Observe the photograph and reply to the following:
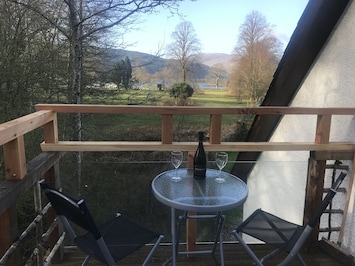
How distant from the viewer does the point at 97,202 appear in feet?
7.68

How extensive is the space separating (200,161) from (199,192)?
0.36 m

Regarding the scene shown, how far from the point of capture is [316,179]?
93.4 inches

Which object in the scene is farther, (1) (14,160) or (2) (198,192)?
(2) (198,192)

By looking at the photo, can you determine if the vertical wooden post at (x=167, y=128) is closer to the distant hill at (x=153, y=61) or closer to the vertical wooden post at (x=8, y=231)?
the vertical wooden post at (x=8, y=231)

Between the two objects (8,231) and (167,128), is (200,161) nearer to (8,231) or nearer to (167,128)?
(167,128)

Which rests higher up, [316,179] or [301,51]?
[301,51]

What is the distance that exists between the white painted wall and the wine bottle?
27.9 inches

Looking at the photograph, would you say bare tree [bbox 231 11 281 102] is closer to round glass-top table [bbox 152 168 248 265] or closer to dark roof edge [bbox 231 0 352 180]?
dark roof edge [bbox 231 0 352 180]

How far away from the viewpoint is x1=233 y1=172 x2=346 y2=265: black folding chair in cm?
165

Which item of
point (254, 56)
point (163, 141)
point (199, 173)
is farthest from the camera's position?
point (254, 56)

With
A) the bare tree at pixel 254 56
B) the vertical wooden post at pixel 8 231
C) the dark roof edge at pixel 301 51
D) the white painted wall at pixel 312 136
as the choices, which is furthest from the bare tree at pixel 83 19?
the vertical wooden post at pixel 8 231

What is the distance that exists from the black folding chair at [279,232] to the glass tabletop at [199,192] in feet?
0.94

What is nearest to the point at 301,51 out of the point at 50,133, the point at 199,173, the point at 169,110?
the point at 169,110

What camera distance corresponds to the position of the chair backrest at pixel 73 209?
128 centimetres
